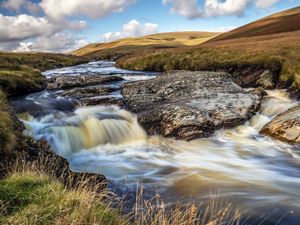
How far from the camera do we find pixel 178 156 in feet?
48.8

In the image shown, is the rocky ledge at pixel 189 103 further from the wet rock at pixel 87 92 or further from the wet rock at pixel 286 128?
the wet rock at pixel 87 92

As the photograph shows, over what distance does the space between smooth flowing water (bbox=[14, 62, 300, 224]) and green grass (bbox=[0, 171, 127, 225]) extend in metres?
3.96

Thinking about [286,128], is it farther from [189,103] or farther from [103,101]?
[103,101]

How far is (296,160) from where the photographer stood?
46.5 feet

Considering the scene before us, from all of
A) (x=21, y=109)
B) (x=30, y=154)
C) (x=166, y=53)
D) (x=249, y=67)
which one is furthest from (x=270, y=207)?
(x=166, y=53)

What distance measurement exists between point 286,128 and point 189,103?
4.74 m

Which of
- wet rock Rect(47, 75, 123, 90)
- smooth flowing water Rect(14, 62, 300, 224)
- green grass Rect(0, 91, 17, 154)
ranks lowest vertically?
smooth flowing water Rect(14, 62, 300, 224)

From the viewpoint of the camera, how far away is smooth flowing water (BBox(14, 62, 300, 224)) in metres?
10.7

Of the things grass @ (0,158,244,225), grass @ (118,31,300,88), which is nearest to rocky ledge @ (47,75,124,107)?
grass @ (118,31,300,88)

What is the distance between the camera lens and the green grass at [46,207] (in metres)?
5.63

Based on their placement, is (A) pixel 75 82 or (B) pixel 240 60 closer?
(A) pixel 75 82

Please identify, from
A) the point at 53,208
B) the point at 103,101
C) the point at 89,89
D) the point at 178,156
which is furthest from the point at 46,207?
the point at 89,89

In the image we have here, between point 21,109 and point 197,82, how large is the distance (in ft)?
32.8

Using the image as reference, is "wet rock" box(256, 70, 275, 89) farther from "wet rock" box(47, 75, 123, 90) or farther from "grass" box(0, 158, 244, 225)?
"grass" box(0, 158, 244, 225)
